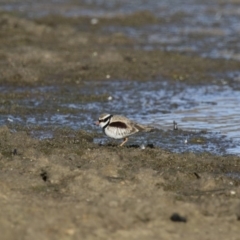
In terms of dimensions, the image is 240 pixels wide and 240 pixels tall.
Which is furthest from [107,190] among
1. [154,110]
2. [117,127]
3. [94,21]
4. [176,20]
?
[176,20]

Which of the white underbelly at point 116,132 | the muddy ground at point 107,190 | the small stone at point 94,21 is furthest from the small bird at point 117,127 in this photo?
the small stone at point 94,21

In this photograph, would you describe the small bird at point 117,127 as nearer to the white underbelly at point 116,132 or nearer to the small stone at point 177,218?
the white underbelly at point 116,132

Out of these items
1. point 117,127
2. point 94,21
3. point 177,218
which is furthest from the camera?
point 94,21

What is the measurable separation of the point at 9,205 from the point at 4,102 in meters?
7.14

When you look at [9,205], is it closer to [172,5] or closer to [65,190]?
[65,190]

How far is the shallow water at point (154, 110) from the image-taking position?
11.9m

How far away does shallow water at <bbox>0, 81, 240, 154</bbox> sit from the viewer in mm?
11922

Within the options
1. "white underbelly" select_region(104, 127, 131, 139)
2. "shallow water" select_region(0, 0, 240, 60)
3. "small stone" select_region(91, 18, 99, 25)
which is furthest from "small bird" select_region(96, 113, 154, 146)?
"small stone" select_region(91, 18, 99, 25)

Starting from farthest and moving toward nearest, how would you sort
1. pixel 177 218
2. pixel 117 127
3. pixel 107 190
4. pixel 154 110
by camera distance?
pixel 154 110 → pixel 117 127 → pixel 107 190 → pixel 177 218

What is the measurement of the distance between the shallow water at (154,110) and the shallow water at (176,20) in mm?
4794

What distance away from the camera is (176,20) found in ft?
95.7

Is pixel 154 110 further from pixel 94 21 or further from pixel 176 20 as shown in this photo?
pixel 176 20

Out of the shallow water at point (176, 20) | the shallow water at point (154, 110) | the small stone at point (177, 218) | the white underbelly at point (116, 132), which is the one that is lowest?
the shallow water at point (176, 20)

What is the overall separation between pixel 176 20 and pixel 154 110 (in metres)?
15.2
